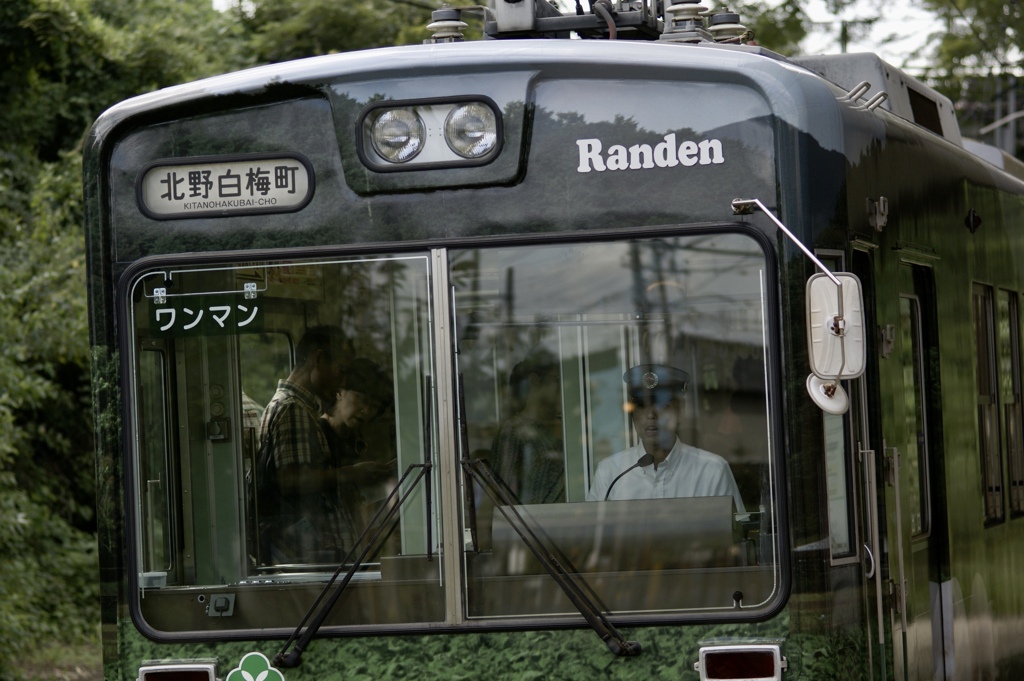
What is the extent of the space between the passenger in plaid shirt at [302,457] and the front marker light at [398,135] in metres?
0.54

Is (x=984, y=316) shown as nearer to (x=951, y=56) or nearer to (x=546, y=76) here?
(x=546, y=76)

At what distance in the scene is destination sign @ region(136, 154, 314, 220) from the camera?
4.59 metres

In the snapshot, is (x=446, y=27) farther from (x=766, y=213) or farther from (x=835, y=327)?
(x=835, y=327)

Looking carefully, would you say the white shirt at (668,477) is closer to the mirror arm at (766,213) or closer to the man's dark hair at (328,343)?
the mirror arm at (766,213)

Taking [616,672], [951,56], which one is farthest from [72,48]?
[616,672]

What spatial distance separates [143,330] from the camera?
4.68 meters

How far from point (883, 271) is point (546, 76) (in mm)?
1188

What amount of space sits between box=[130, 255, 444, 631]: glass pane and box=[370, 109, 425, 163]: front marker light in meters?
0.31

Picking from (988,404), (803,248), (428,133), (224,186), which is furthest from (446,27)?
(988,404)

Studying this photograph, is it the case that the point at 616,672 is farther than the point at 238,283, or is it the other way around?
the point at 238,283

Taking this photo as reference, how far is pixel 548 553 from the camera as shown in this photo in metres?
4.33

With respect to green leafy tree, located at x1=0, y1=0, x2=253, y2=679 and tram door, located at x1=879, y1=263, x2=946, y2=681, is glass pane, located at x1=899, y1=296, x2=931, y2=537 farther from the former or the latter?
green leafy tree, located at x1=0, y1=0, x2=253, y2=679

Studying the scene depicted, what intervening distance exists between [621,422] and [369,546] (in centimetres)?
79

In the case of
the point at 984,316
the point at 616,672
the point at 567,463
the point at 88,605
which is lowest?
the point at 88,605
